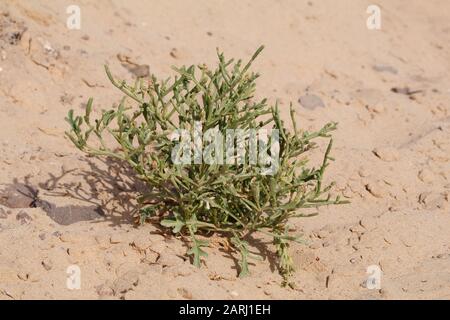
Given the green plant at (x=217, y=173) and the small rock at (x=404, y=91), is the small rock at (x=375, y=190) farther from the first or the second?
the small rock at (x=404, y=91)

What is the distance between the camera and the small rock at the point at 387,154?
4.06m

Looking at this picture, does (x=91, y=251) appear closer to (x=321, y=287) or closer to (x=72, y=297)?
(x=72, y=297)

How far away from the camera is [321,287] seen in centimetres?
311

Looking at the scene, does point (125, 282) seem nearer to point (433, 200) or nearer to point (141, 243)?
point (141, 243)

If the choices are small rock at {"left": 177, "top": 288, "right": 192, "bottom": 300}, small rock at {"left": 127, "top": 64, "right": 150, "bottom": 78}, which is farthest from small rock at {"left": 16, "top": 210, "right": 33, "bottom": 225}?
small rock at {"left": 127, "top": 64, "right": 150, "bottom": 78}

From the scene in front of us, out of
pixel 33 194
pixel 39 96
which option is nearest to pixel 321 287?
pixel 33 194

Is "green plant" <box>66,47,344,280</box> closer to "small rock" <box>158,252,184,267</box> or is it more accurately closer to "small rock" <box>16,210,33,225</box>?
"small rock" <box>158,252,184,267</box>

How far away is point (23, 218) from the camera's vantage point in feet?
10.7

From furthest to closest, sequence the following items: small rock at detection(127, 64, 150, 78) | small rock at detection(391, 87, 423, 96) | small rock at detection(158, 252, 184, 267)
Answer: small rock at detection(391, 87, 423, 96) → small rock at detection(127, 64, 150, 78) → small rock at detection(158, 252, 184, 267)

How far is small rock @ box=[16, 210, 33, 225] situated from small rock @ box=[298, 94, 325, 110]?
83.0 inches

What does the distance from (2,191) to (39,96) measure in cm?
89

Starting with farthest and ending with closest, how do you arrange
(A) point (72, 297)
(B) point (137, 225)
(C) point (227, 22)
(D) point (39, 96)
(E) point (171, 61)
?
(C) point (227, 22), (E) point (171, 61), (D) point (39, 96), (B) point (137, 225), (A) point (72, 297)

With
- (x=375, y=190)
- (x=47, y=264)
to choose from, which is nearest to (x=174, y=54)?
(x=375, y=190)

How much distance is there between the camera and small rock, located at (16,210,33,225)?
127 inches
